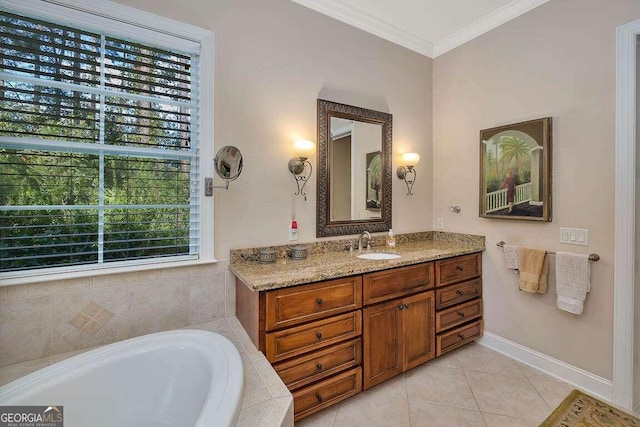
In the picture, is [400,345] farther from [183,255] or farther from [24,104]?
[24,104]

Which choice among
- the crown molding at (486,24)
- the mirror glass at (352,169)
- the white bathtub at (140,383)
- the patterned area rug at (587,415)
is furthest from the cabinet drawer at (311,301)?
the crown molding at (486,24)

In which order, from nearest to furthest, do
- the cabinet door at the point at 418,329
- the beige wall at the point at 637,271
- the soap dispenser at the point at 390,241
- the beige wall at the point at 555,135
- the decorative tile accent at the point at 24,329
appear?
the decorative tile accent at the point at 24,329 < the beige wall at the point at 637,271 < the beige wall at the point at 555,135 < the cabinet door at the point at 418,329 < the soap dispenser at the point at 390,241

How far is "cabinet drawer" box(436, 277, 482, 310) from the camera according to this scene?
2.30m

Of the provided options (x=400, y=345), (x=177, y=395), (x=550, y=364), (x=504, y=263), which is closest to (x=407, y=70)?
(x=504, y=263)

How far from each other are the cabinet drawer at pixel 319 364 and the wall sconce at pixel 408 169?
5.40 ft

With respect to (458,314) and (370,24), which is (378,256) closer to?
(458,314)

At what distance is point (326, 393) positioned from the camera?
5.70 feet

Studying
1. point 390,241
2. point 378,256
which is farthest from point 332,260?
point 390,241

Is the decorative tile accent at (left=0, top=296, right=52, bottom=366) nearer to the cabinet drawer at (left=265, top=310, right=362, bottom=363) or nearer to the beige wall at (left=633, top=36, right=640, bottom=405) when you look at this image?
the cabinet drawer at (left=265, top=310, right=362, bottom=363)

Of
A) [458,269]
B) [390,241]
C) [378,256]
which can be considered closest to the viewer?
[378,256]

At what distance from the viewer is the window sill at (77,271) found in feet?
4.66

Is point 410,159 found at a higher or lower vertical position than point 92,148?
higher

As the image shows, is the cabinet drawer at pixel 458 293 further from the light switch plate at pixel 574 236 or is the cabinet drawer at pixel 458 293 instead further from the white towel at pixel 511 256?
the light switch plate at pixel 574 236

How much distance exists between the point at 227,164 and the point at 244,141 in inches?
9.5
